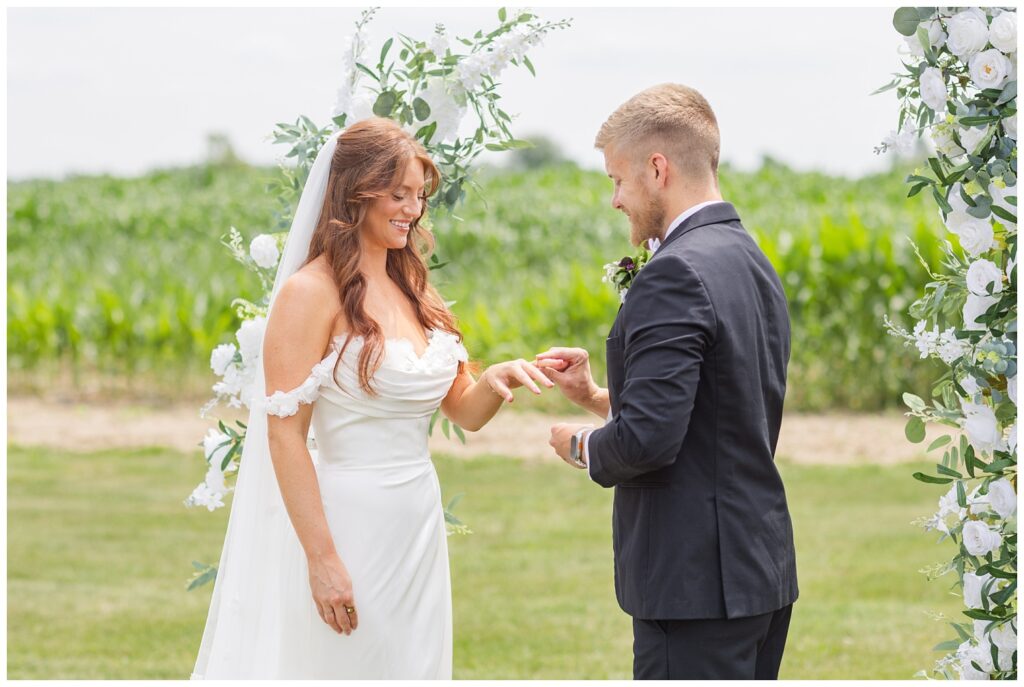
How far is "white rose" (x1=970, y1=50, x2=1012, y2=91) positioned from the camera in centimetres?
295

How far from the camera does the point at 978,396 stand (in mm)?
3061

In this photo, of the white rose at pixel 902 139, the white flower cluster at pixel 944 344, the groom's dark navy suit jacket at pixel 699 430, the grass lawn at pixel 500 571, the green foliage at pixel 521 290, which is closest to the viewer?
the groom's dark navy suit jacket at pixel 699 430

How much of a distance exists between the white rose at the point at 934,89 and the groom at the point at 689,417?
553mm

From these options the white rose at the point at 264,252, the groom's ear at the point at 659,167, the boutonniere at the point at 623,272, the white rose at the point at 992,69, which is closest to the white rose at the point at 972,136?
the white rose at the point at 992,69

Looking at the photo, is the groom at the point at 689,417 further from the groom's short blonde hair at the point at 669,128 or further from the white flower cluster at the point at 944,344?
the white flower cluster at the point at 944,344

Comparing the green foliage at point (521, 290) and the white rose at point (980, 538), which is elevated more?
the white rose at point (980, 538)

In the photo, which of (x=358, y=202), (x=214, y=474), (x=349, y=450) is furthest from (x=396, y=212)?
(x=214, y=474)

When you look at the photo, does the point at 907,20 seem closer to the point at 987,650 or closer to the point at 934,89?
the point at 934,89

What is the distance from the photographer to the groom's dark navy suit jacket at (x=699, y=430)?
107 inches

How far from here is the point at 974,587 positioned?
123 inches

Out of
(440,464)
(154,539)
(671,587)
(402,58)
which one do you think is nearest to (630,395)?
(671,587)

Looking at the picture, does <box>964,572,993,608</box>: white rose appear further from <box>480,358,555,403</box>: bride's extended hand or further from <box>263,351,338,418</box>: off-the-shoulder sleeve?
<box>263,351,338,418</box>: off-the-shoulder sleeve

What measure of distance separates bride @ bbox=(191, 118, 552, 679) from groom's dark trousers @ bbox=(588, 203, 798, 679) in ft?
1.42

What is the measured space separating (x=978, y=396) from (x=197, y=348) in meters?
10.4
